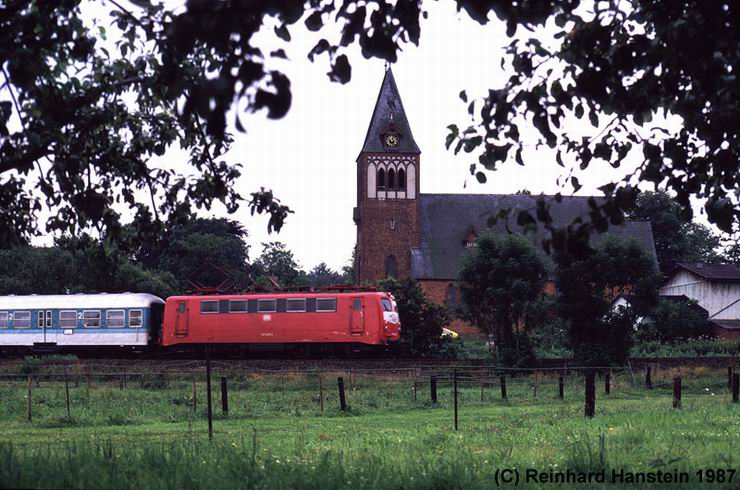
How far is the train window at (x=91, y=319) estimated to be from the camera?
145 feet

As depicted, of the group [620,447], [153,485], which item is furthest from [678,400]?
A: [153,485]

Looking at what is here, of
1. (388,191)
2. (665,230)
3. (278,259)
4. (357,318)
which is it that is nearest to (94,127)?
(357,318)

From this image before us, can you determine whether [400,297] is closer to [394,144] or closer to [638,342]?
[638,342]

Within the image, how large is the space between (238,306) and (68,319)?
8158 mm

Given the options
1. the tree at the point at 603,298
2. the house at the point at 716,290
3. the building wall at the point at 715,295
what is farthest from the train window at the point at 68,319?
the building wall at the point at 715,295

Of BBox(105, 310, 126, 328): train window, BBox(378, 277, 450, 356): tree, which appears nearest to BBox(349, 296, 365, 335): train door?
BBox(378, 277, 450, 356): tree

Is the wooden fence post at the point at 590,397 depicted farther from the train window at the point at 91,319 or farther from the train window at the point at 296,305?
the train window at the point at 91,319

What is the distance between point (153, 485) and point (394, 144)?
6174cm

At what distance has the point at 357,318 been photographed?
41.7m

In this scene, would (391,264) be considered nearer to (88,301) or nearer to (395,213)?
(395,213)

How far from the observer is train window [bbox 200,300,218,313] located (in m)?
43.9

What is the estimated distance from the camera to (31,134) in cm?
909

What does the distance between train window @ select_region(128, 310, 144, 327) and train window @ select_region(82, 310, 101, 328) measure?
147cm

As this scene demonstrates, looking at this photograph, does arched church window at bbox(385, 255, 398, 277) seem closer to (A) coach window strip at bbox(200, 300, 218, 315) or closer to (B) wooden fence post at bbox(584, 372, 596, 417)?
(A) coach window strip at bbox(200, 300, 218, 315)
